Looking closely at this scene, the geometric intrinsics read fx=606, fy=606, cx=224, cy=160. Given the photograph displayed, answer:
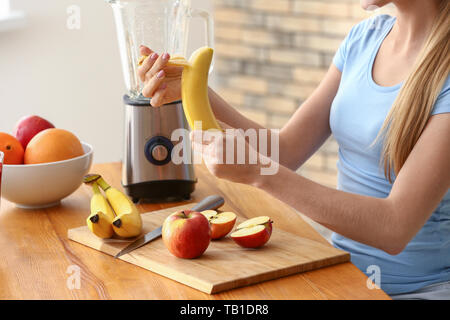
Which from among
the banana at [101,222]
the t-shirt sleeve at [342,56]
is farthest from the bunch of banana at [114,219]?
the t-shirt sleeve at [342,56]

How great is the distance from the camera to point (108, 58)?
2.53m

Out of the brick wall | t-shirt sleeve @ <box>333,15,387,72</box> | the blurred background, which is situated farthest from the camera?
the brick wall

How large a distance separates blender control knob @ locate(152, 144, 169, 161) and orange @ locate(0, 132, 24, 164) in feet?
0.90

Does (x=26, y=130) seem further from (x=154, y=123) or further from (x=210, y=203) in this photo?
(x=210, y=203)

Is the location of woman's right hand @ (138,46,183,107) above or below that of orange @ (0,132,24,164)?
above

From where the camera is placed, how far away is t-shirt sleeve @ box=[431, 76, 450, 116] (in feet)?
3.67

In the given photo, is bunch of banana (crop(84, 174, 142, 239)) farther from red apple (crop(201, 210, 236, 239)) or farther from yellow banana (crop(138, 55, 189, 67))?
yellow banana (crop(138, 55, 189, 67))

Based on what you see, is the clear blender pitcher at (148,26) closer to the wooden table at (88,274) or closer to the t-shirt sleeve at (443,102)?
the wooden table at (88,274)

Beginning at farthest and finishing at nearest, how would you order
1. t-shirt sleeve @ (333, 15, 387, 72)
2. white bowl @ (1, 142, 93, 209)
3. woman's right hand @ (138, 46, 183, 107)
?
t-shirt sleeve @ (333, 15, 387, 72) < white bowl @ (1, 142, 93, 209) < woman's right hand @ (138, 46, 183, 107)

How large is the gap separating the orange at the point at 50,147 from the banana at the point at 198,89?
0.35 meters

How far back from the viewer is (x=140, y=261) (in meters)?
0.97

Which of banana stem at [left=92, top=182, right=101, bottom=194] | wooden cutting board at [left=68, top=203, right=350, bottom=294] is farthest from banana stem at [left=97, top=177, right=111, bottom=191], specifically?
wooden cutting board at [left=68, top=203, right=350, bottom=294]

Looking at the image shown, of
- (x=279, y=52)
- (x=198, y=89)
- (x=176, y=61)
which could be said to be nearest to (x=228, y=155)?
(x=198, y=89)

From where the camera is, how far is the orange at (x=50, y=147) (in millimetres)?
1214
